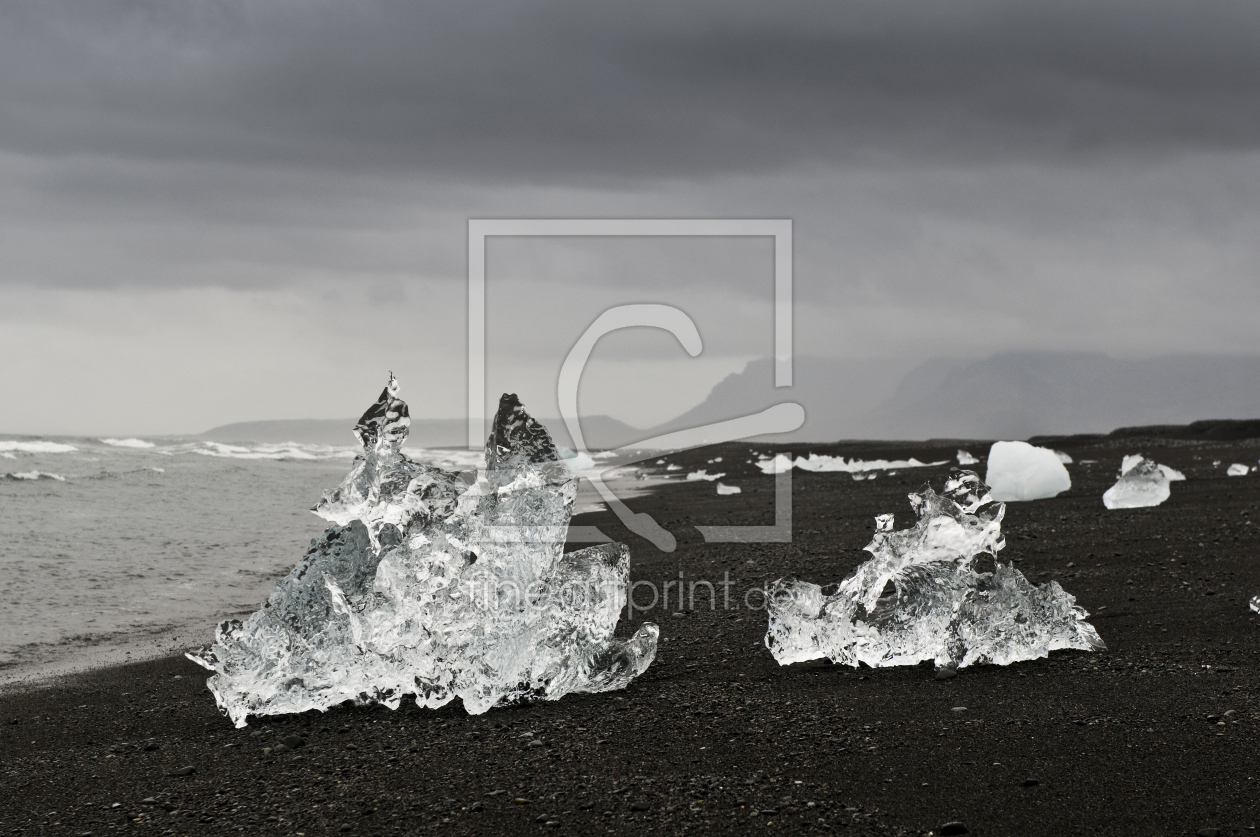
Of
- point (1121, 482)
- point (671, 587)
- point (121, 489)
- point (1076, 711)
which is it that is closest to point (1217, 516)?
point (1121, 482)

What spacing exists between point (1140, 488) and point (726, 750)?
840cm

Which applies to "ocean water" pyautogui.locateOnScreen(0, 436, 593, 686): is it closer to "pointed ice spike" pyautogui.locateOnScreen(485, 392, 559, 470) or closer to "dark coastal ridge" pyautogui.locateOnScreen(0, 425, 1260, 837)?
"dark coastal ridge" pyautogui.locateOnScreen(0, 425, 1260, 837)

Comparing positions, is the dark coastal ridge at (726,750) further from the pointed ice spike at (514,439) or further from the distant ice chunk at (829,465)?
the distant ice chunk at (829,465)

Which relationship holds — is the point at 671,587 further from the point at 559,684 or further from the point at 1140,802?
the point at 1140,802

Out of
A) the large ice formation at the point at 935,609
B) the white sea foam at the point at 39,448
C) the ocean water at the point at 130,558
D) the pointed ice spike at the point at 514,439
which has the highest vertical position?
the pointed ice spike at the point at 514,439

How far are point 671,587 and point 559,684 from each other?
10.2ft

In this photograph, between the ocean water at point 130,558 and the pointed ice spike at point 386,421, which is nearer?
the pointed ice spike at point 386,421

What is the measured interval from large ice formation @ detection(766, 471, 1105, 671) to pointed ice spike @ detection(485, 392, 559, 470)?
149 cm

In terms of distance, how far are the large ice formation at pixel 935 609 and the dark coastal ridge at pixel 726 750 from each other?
123 mm

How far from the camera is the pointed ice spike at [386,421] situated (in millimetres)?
5074

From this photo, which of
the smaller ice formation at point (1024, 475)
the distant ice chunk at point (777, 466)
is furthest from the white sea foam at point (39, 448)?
the smaller ice formation at point (1024, 475)

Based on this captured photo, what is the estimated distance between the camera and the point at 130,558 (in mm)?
10750

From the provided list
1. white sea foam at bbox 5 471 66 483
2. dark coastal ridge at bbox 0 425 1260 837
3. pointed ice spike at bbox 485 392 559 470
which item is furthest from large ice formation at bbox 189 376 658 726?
white sea foam at bbox 5 471 66 483

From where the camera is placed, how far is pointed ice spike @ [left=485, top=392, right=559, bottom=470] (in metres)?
5.23
